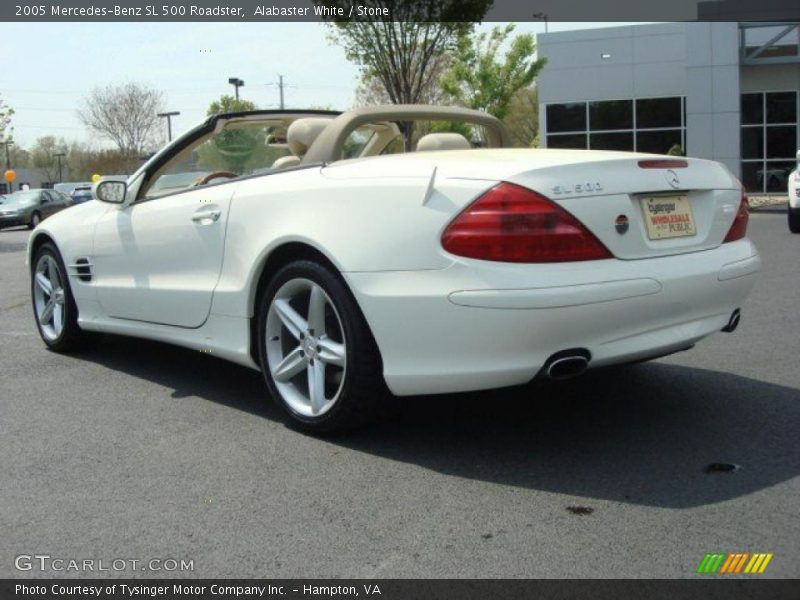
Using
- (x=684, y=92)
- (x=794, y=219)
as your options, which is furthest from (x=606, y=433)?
(x=684, y=92)

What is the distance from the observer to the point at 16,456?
157 inches

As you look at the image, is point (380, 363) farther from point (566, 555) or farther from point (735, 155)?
point (735, 155)

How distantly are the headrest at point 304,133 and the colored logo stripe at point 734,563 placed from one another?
287cm

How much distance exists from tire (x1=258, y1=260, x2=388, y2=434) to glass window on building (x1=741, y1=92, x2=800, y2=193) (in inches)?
1013

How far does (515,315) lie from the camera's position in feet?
10.9

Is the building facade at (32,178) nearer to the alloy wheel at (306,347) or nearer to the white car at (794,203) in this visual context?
the white car at (794,203)

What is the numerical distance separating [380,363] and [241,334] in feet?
2.97

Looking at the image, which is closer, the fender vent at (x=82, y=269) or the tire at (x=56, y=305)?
the fender vent at (x=82, y=269)

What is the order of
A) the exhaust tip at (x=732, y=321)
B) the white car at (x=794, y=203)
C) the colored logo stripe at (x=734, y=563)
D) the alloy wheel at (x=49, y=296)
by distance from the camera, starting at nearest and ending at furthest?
the colored logo stripe at (x=734, y=563) → the exhaust tip at (x=732, y=321) → the alloy wheel at (x=49, y=296) → the white car at (x=794, y=203)

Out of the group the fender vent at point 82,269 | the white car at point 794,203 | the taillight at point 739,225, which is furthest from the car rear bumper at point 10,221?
the taillight at point 739,225

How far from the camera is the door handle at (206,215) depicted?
176 inches

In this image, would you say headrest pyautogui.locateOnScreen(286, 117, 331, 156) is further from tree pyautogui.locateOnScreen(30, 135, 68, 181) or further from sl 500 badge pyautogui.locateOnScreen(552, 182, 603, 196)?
tree pyautogui.locateOnScreen(30, 135, 68, 181)
